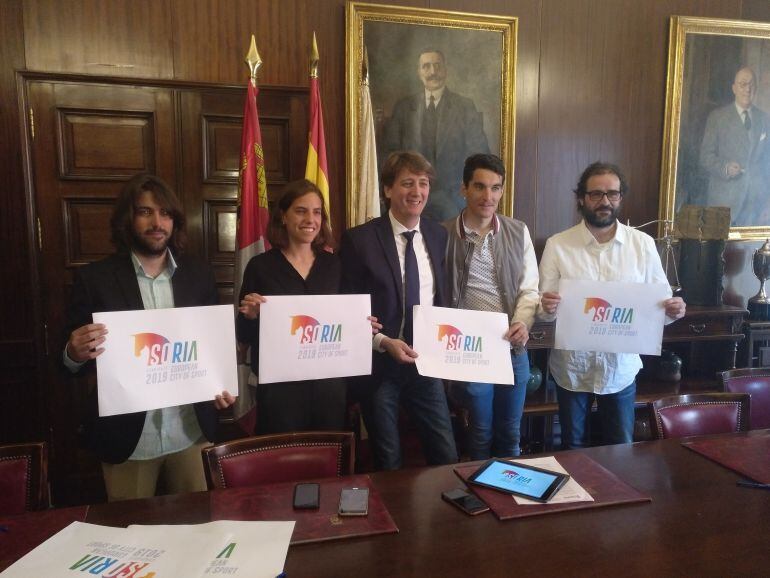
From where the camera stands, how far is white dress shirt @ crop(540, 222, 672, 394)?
234cm

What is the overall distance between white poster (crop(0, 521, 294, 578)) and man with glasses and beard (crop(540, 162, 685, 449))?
1.55 metres

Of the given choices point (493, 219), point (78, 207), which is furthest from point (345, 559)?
point (78, 207)

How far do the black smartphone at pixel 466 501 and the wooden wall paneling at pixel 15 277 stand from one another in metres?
2.71

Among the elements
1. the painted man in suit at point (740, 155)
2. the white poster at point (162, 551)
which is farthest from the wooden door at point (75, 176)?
the painted man in suit at point (740, 155)

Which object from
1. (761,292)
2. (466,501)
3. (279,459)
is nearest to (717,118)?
(761,292)

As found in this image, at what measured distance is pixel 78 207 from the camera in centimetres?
305

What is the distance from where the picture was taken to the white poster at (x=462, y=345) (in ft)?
6.56

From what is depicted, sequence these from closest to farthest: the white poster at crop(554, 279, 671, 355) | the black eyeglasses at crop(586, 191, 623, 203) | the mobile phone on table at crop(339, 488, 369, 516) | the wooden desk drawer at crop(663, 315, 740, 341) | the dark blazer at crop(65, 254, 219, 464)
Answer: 1. the mobile phone on table at crop(339, 488, 369, 516)
2. the dark blazer at crop(65, 254, 219, 464)
3. the white poster at crop(554, 279, 671, 355)
4. the black eyeglasses at crop(586, 191, 623, 203)
5. the wooden desk drawer at crop(663, 315, 740, 341)

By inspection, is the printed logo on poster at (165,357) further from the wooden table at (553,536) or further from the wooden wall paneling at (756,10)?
the wooden wall paneling at (756,10)

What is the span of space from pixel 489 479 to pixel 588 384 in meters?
1.12

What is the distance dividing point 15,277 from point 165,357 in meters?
1.97

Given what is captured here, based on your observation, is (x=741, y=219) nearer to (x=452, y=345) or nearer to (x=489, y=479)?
(x=452, y=345)

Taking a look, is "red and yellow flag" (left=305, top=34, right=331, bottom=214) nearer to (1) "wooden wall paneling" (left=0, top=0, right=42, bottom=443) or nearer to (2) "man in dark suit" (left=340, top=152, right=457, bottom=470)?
(2) "man in dark suit" (left=340, top=152, right=457, bottom=470)

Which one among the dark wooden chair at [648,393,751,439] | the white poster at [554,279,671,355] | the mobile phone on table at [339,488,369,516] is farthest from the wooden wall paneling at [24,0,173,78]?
the dark wooden chair at [648,393,751,439]
